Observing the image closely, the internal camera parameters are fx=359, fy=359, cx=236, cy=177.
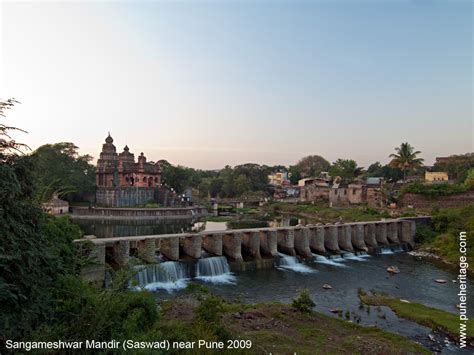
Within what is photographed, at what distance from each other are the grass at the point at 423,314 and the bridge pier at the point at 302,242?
8.10 meters

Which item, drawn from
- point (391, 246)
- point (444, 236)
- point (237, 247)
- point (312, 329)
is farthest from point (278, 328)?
point (444, 236)

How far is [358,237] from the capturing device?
28.4m

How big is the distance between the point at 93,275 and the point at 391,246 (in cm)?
2278

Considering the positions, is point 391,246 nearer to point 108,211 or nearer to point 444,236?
point 444,236

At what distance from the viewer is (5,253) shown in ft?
18.2

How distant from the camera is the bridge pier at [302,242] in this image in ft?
81.5

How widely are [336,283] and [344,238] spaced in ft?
29.9

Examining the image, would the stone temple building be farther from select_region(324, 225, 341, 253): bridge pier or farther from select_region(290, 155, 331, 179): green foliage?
select_region(290, 155, 331, 179): green foliage

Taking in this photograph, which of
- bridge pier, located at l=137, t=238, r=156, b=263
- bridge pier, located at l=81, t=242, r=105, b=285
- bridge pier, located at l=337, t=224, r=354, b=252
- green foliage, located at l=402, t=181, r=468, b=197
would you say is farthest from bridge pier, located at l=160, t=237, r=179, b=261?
green foliage, located at l=402, t=181, r=468, b=197

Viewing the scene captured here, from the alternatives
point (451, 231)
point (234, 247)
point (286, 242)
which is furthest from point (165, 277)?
point (451, 231)

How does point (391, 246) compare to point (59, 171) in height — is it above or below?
below

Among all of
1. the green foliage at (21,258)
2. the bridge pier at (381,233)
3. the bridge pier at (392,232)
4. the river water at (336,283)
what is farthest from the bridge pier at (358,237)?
the green foliage at (21,258)

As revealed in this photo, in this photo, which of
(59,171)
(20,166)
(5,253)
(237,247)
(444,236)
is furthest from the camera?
(59,171)

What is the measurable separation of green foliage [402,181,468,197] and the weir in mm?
11258
